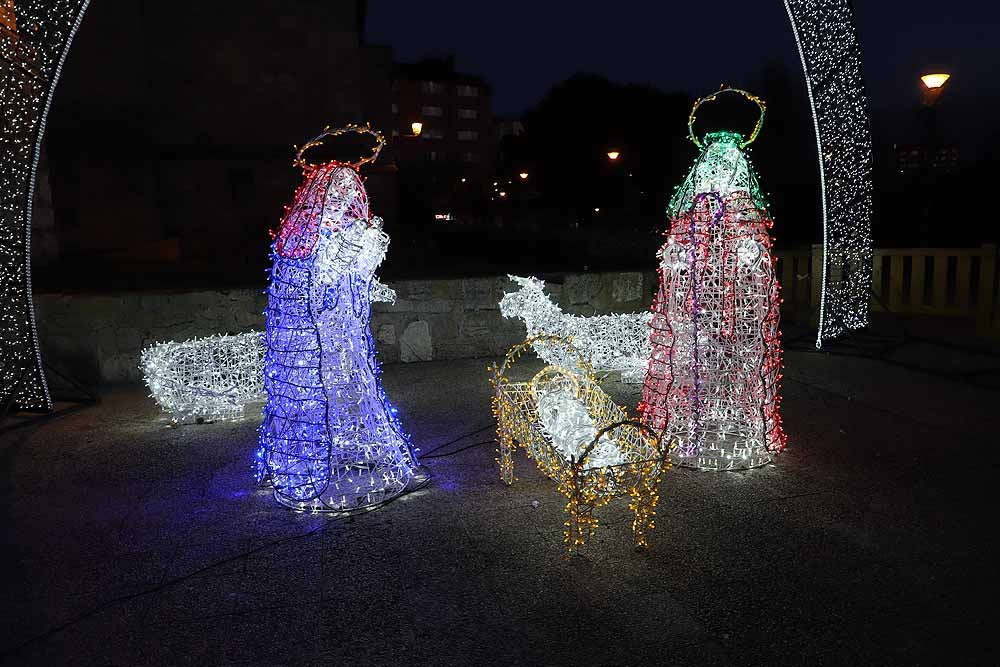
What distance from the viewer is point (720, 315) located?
5141 millimetres

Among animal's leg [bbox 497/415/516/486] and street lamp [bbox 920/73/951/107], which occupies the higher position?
street lamp [bbox 920/73/951/107]

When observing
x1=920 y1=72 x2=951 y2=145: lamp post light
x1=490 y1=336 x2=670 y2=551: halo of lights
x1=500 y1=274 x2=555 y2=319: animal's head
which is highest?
x1=920 y1=72 x2=951 y2=145: lamp post light

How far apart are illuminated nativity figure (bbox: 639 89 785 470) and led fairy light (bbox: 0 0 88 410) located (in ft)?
19.5

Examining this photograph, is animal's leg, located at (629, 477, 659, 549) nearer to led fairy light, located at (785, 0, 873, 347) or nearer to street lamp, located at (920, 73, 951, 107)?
led fairy light, located at (785, 0, 873, 347)

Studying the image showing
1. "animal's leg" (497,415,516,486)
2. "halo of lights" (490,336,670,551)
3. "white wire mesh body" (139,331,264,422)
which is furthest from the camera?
"white wire mesh body" (139,331,264,422)

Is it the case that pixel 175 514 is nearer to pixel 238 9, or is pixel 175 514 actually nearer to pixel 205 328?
pixel 205 328

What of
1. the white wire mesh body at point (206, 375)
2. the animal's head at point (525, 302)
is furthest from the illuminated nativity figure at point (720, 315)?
the white wire mesh body at point (206, 375)

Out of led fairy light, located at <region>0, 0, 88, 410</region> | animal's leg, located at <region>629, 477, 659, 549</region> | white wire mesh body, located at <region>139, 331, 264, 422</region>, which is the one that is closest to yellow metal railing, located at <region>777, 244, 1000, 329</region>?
animal's leg, located at <region>629, 477, 659, 549</region>

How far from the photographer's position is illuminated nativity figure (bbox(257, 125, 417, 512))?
452 centimetres

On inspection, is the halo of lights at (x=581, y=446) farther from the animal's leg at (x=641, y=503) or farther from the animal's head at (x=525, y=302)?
the animal's head at (x=525, y=302)

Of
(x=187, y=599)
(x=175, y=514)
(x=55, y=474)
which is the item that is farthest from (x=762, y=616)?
(x=55, y=474)

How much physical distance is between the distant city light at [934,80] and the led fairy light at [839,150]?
1964mm

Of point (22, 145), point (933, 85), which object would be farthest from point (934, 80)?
point (22, 145)

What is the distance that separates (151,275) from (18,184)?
4222 millimetres
